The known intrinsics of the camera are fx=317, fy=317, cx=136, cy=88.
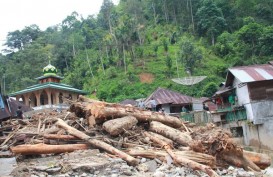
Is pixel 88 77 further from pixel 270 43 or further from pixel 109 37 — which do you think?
pixel 270 43

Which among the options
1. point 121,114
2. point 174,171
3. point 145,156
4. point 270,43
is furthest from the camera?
point 270,43

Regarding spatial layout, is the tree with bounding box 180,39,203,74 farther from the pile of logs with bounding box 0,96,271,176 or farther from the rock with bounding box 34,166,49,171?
the rock with bounding box 34,166,49,171

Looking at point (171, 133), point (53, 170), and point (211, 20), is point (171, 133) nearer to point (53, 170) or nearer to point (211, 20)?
point (53, 170)

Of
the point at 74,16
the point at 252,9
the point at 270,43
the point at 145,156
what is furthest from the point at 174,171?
the point at 74,16

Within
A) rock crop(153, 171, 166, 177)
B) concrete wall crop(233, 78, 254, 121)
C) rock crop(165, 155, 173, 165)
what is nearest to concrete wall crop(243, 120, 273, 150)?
concrete wall crop(233, 78, 254, 121)

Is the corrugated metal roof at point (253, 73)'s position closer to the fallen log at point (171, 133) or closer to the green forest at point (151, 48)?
the fallen log at point (171, 133)

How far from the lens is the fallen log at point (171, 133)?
10485mm

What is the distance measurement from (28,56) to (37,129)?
5774 cm

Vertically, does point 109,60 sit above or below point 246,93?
above

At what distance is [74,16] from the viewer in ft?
288

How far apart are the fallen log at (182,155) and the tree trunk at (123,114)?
71.9 inches

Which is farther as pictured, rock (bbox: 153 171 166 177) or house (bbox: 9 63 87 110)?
house (bbox: 9 63 87 110)

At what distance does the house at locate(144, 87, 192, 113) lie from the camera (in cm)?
3429

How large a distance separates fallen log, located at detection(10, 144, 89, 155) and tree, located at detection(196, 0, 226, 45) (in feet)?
189
